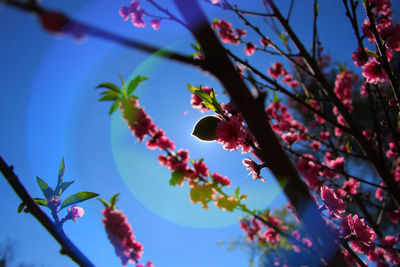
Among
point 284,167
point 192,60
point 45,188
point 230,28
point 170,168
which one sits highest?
point 230,28

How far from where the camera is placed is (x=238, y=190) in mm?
2539

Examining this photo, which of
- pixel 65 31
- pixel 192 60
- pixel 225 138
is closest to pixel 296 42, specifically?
pixel 225 138

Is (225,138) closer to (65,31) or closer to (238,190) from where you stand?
(65,31)

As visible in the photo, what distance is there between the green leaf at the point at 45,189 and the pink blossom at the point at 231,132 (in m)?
0.67

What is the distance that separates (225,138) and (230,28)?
3.21 m

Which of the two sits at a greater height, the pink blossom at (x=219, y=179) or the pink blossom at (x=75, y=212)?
the pink blossom at (x=219, y=179)

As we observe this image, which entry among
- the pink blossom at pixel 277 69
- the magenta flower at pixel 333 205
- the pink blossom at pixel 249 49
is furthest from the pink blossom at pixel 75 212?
the pink blossom at pixel 277 69

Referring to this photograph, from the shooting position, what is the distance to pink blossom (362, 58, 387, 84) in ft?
5.20

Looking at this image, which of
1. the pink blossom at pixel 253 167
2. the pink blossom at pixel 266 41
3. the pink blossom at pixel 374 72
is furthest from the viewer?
the pink blossom at pixel 266 41

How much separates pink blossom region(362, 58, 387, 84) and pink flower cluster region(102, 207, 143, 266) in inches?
115

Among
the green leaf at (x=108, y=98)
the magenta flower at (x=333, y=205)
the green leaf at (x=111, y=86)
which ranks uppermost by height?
the green leaf at (x=111, y=86)

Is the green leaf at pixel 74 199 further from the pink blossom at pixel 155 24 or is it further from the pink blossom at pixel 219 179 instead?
the pink blossom at pixel 155 24

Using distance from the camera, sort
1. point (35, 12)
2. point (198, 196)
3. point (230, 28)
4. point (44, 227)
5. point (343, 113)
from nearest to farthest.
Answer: point (35, 12), point (44, 227), point (343, 113), point (198, 196), point (230, 28)

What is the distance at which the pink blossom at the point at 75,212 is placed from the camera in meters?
0.84
